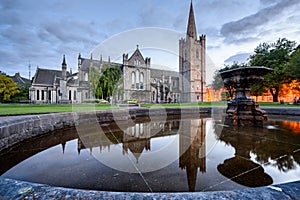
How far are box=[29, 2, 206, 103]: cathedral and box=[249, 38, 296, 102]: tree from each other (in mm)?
18750

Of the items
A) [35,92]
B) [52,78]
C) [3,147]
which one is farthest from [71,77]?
[3,147]

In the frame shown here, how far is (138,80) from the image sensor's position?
170 ft

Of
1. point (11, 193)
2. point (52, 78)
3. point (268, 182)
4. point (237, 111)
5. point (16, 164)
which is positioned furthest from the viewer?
point (52, 78)

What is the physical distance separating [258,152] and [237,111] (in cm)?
432

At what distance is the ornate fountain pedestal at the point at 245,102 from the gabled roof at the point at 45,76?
176ft

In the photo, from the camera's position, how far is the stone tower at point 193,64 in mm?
58500

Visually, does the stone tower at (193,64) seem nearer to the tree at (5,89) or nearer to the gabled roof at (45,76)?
the gabled roof at (45,76)

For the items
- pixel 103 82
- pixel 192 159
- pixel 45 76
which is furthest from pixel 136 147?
pixel 45 76

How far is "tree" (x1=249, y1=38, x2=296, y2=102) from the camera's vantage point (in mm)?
26078

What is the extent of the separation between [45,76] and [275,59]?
200 feet

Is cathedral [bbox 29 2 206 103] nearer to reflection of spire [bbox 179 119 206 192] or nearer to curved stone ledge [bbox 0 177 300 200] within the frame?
reflection of spire [bbox 179 119 206 192]

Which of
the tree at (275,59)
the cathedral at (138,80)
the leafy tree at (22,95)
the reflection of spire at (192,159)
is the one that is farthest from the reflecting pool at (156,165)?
the leafy tree at (22,95)

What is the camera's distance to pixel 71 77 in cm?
4903

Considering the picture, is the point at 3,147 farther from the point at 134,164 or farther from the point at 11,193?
the point at 11,193
